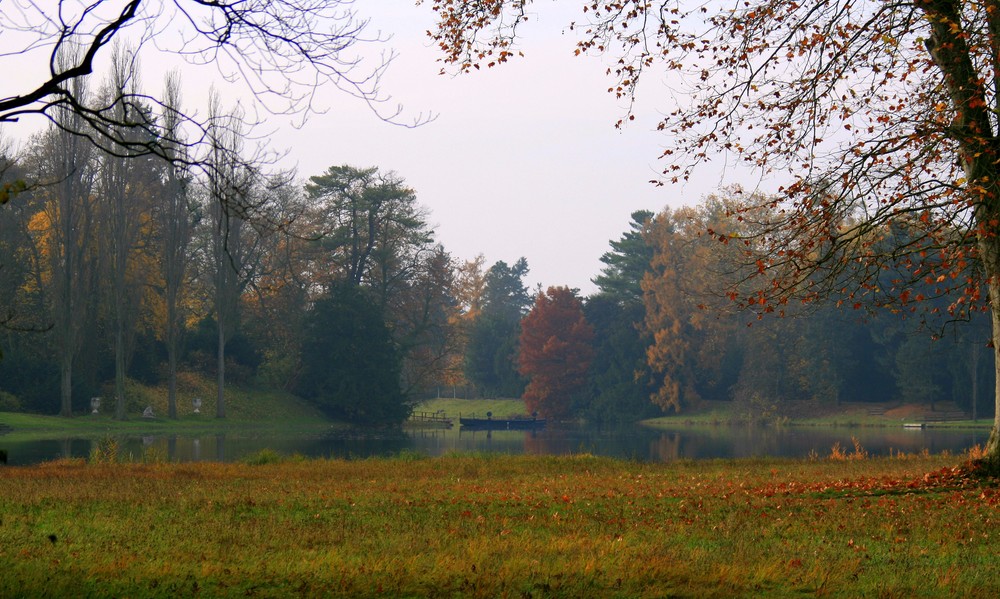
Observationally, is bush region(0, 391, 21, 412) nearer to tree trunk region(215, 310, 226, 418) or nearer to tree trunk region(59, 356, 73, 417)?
tree trunk region(59, 356, 73, 417)

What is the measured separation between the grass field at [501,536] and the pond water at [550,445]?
1653cm

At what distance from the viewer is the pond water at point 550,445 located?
37.7m

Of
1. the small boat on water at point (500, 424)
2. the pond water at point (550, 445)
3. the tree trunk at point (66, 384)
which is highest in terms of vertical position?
the tree trunk at point (66, 384)

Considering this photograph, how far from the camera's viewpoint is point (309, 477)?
795 inches

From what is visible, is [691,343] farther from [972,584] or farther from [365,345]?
[972,584]

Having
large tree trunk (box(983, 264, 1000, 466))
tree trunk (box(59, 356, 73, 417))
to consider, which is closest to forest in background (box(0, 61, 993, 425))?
tree trunk (box(59, 356, 73, 417))

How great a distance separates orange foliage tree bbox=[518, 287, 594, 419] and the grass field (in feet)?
220

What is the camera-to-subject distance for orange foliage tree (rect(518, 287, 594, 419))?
86.8 meters

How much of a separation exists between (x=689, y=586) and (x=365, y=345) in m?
57.4

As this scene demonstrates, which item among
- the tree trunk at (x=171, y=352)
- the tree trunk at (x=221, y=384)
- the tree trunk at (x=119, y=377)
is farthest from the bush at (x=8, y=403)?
the tree trunk at (x=221, y=384)

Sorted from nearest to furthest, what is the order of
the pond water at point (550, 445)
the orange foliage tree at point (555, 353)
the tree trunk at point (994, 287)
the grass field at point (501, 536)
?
the grass field at point (501, 536) < the tree trunk at point (994, 287) < the pond water at point (550, 445) < the orange foliage tree at point (555, 353)

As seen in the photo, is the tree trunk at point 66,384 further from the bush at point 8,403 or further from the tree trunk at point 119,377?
the tree trunk at point 119,377

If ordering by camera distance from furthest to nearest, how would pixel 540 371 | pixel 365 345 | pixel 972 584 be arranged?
pixel 540 371 < pixel 365 345 < pixel 972 584

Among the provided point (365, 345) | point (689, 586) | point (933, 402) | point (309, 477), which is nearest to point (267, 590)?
point (689, 586)
